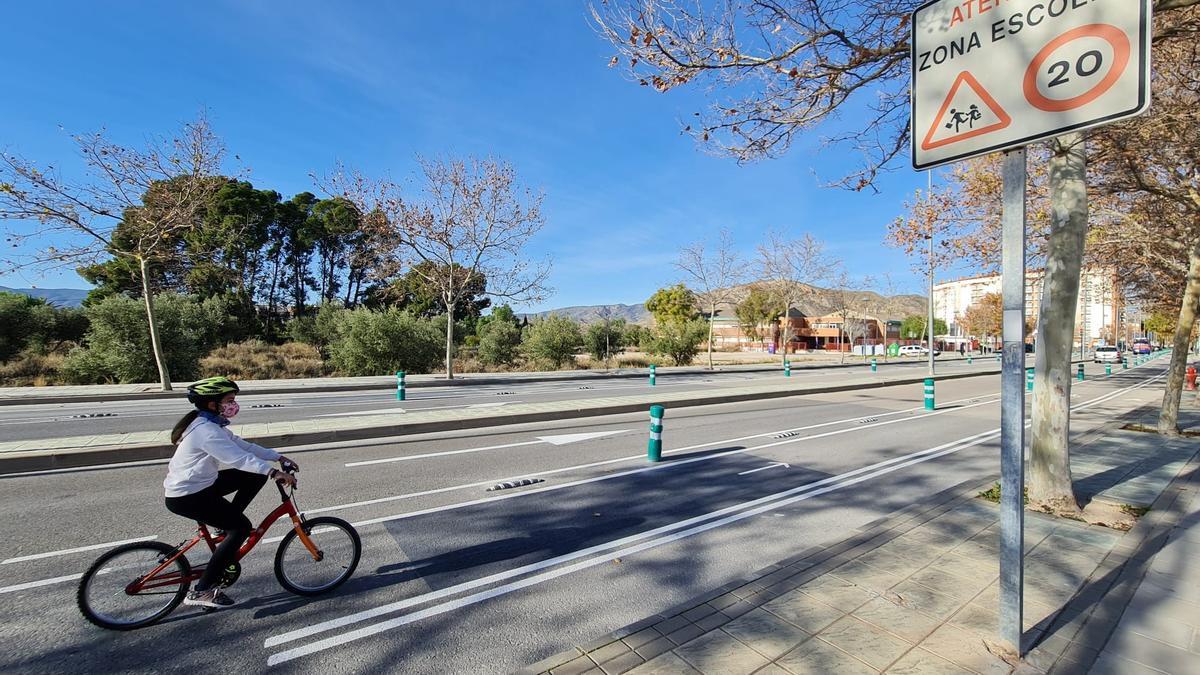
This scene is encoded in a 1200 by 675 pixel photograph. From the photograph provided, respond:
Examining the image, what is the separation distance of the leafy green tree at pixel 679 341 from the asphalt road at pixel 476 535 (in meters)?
28.7

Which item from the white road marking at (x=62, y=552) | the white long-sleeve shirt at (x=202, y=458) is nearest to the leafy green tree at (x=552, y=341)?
the white road marking at (x=62, y=552)

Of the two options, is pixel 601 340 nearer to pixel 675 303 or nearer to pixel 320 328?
pixel 320 328

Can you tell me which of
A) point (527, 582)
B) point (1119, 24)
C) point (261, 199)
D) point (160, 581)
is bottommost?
point (527, 582)

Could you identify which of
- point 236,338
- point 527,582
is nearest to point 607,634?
point 527,582

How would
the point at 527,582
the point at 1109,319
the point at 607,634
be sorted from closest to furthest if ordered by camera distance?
the point at 607,634 → the point at 527,582 → the point at 1109,319

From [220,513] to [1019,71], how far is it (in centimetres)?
534

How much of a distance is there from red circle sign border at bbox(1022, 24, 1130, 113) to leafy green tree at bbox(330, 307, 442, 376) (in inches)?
1029

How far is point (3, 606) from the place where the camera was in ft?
11.8

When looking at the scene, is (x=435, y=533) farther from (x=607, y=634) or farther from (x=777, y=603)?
(x=777, y=603)

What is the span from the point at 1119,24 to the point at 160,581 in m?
6.04

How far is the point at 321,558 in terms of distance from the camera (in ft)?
12.9

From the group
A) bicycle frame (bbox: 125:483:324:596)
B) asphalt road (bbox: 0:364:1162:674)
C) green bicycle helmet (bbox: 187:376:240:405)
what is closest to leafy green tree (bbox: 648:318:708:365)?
asphalt road (bbox: 0:364:1162:674)

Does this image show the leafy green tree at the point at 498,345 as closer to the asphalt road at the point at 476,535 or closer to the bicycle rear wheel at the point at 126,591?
the asphalt road at the point at 476,535

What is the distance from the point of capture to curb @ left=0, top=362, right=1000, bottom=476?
7.28 m
